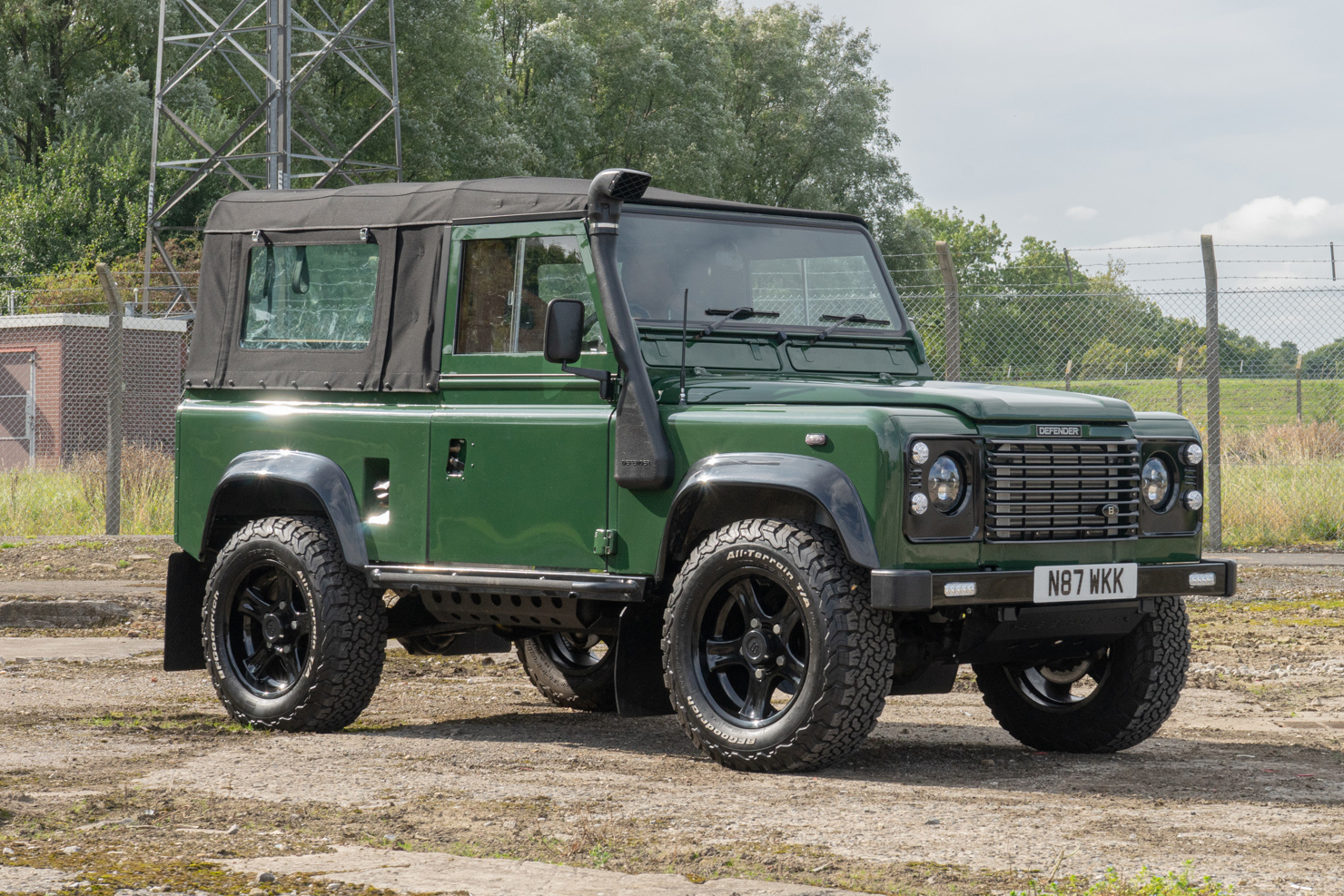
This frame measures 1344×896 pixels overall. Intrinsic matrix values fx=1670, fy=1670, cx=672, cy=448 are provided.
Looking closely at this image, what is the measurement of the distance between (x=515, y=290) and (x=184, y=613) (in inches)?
103

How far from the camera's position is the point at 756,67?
57156 mm

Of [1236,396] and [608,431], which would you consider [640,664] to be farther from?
[1236,396]

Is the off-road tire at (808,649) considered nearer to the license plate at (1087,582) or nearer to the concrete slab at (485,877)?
the license plate at (1087,582)

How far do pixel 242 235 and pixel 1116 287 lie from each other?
28.4 ft

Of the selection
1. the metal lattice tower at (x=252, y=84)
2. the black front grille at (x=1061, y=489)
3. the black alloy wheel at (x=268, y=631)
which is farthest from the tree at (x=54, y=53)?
the black front grille at (x=1061, y=489)


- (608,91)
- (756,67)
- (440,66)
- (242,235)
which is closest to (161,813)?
(242,235)

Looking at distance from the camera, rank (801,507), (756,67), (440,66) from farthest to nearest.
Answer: (756,67) → (440,66) → (801,507)

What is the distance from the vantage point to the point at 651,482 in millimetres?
6520

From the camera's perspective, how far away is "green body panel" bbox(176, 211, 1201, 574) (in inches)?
240

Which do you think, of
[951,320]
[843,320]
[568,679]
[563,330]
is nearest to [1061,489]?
[843,320]

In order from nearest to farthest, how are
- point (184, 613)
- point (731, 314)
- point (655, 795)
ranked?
point (655, 795) < point (731, 314) < point (184, 613)

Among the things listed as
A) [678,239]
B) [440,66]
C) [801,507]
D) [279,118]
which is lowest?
[801,507]

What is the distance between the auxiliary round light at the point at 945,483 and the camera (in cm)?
600

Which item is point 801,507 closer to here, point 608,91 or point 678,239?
point 678,239
